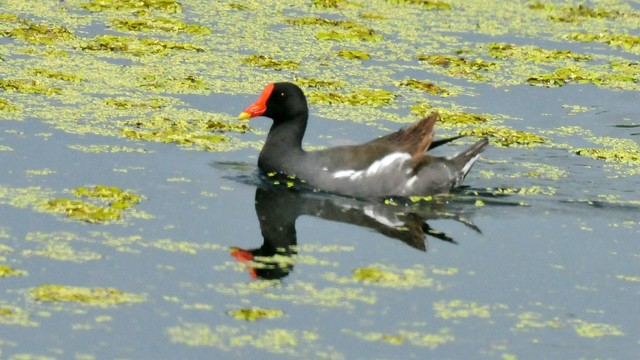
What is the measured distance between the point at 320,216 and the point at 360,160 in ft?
2.31

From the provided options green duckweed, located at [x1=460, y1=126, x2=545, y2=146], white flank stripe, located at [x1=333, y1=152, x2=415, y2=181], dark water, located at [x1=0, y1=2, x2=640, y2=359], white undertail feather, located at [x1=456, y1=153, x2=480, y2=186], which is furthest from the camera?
green duckweed, located at [x1=460, y1=126, x2=545, y2=146]

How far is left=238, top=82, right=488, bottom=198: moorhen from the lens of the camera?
862cm

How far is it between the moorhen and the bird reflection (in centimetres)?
13

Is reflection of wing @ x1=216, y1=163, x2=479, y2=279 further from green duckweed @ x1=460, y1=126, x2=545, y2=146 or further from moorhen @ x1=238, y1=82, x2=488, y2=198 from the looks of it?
green duckweed @ x1=460, y1=126, x2=545, y2=146

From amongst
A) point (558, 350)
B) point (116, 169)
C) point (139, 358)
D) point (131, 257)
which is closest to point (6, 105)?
point (116, 169)

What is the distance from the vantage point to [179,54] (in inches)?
478

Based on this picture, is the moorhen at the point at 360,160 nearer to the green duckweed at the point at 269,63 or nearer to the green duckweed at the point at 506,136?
the green duckweed at the point at 506,136

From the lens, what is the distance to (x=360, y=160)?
28.2ft

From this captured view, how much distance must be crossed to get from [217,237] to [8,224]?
4.14ft

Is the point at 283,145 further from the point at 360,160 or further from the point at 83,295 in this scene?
the point at 83,295

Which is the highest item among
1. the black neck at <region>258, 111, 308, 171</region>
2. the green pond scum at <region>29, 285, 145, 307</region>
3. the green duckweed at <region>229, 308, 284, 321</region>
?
the black neck at <region>258, 111, 308, 171</region>

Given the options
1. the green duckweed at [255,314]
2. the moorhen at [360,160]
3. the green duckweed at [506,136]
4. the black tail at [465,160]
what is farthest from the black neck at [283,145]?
the green duckweed at [255,314]

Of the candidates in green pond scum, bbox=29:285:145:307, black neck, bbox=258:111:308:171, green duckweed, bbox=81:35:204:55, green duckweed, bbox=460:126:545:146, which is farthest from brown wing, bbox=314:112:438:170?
green duckweed, bbox=81:35:204:55

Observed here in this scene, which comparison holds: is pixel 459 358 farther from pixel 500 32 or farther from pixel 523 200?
pixel 500 32
